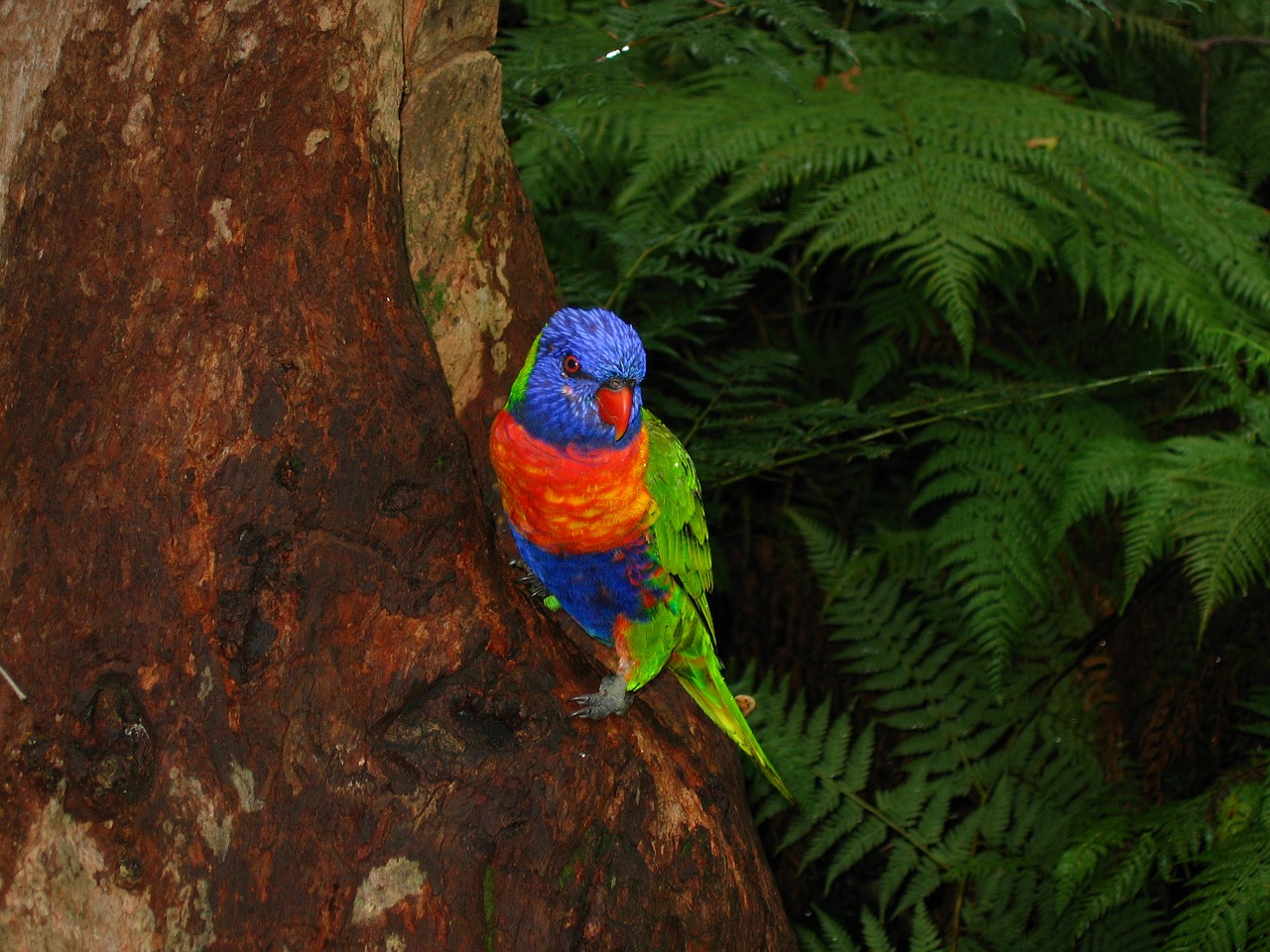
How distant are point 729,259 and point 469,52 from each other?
97 centimetres

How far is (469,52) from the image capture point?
2.00 metres

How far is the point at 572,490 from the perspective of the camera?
5.75 feet

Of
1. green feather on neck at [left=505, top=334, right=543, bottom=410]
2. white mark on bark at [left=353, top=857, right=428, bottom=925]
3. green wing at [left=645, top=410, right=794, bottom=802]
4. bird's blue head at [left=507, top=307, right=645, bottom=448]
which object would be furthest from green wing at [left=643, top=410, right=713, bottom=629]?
white mark on bark at [left=353, top=857, right=428, bottom=925]

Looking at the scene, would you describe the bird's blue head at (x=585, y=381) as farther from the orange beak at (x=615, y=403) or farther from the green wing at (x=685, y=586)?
the green wing at (x=685, y=586)

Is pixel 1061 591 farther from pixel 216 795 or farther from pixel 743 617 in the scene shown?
pixel 216 795

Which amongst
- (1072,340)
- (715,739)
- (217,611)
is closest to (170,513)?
(217,611)

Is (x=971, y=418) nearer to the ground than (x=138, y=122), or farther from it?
nearer to the ground

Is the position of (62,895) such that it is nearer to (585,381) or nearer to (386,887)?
(386,887)

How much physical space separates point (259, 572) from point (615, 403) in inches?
23.9

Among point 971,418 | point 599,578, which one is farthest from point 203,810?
point 971,418

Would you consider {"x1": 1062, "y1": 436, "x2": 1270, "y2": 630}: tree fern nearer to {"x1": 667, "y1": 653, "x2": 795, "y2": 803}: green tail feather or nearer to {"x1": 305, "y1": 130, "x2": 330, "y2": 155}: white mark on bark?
{"x1": 667, "y1": 653, "x2": 795, "y2": 803}: green tail feather

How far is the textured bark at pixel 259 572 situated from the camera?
1.40 meters

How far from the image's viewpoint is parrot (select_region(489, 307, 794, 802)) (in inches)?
66.4

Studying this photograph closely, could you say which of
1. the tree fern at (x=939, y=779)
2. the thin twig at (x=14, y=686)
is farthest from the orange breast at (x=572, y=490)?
the tree fern at (x=939, y=779)
